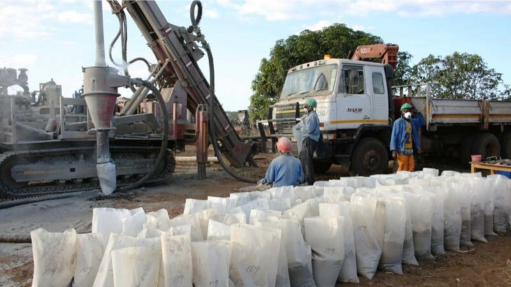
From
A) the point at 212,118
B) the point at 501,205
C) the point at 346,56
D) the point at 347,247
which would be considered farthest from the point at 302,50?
the point at 347,247

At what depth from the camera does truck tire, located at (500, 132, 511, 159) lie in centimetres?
1203

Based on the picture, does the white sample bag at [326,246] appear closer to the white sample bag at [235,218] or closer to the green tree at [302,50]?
the white sample bag at [235,218]

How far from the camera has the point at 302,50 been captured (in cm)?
2130

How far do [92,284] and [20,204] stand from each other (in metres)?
4.75

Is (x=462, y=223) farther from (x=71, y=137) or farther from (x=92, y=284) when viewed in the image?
(x=71, y=137)

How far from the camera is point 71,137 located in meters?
7.59

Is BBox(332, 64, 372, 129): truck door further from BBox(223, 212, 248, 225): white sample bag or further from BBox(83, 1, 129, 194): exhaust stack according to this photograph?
BBox(223, 212, 248, 225): white sample bag

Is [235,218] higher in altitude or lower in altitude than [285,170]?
lower

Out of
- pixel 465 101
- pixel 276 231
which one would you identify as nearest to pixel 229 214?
pixel 276 231

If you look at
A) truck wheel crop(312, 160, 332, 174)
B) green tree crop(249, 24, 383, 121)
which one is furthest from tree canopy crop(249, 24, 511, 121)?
truck wheel crop(312, 160, 332, 174)

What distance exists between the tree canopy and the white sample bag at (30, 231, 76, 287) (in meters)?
18.4

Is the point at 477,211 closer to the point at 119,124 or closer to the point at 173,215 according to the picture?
the point at 173,215

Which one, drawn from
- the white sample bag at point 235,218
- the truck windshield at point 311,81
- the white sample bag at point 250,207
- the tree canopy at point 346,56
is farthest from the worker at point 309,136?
the tree canopy at point 346,56

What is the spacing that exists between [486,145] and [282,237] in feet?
34.0
